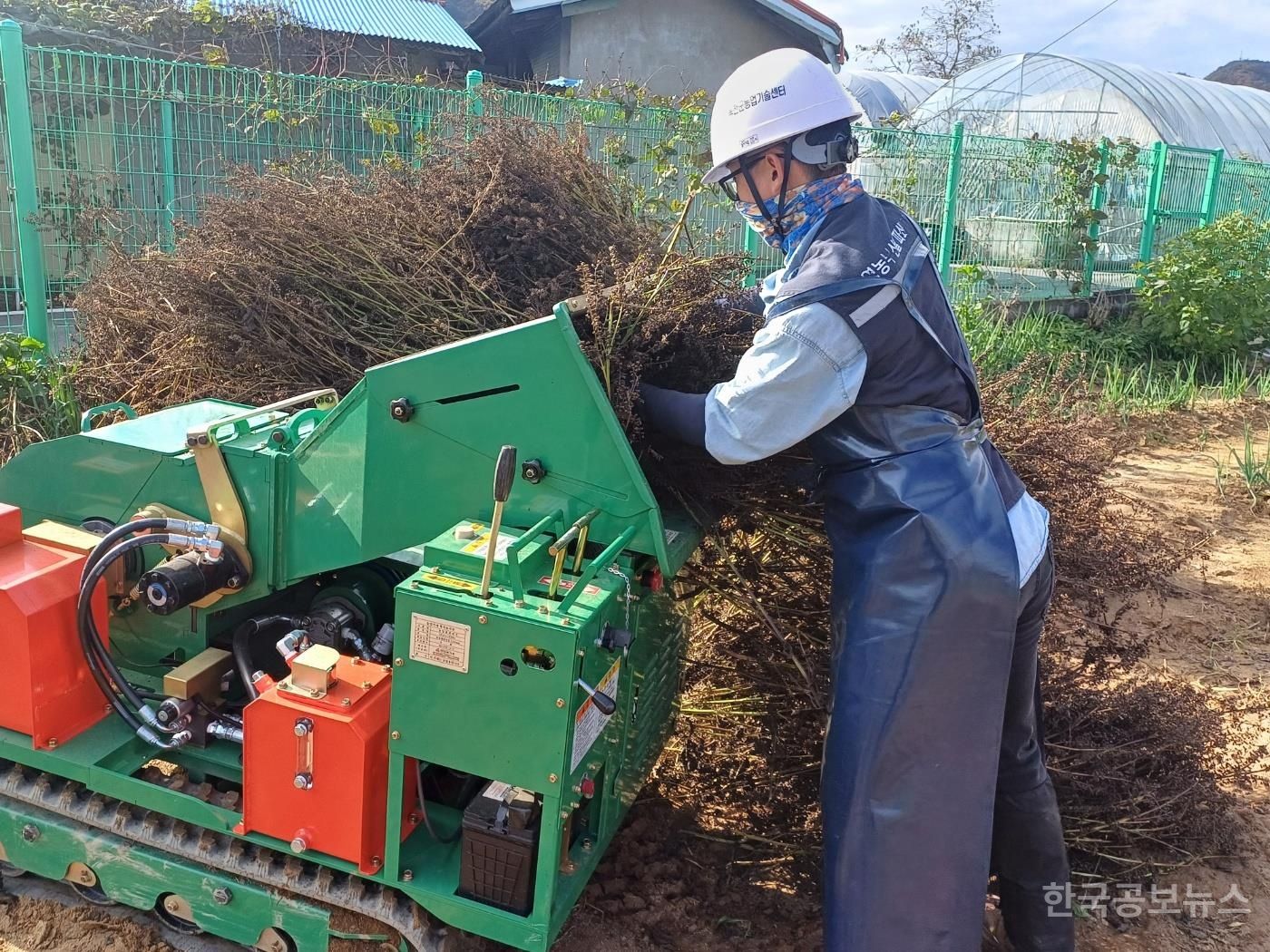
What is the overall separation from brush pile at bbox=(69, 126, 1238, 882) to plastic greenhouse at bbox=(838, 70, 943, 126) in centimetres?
1663

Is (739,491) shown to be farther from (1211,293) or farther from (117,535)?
(1211,293)

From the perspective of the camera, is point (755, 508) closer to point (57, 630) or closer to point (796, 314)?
point (796, 314)

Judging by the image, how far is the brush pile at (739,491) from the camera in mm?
3303

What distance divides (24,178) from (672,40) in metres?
12.5

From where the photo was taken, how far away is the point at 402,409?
8.27 feet

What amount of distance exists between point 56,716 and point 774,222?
2.21 metres

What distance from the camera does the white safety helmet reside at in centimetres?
248

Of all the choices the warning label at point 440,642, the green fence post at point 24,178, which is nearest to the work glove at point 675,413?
the warning label at point 440,642

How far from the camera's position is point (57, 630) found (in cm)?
272

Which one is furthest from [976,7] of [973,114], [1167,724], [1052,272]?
[1167,724]

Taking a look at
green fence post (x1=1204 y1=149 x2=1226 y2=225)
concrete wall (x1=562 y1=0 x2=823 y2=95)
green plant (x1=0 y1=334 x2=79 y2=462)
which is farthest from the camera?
concrete wall (x1=562 y1=0 x2=823 y2=95)

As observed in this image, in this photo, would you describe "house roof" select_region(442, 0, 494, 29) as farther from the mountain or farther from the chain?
the mountain

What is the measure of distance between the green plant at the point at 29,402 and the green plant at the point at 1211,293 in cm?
1003

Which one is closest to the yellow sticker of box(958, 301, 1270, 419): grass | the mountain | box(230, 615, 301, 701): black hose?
box(230, 615, 301, 701): black hose
